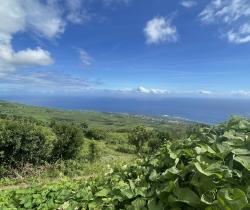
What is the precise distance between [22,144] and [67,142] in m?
6.21

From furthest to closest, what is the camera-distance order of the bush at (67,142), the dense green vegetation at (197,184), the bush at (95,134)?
the bush at (95,134), the bush at (67,142), the dense green vegetation at (197,184)

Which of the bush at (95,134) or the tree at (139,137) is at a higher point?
the tree at (139,137)

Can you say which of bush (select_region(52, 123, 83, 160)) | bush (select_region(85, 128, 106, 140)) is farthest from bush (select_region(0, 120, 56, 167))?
bush (select_region(85, 128, 106, 140))

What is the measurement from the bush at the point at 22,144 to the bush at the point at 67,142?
110 inches

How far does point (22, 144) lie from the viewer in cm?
2703

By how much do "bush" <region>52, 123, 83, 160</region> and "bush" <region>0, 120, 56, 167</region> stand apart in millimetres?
2784

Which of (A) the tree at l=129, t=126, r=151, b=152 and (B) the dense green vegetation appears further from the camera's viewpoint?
(A) the tree at l=129, t=126, r=151, b=152

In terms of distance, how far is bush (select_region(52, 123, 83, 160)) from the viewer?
1261 inches

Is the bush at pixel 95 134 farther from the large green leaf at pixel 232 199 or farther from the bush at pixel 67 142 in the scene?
the large green leaf at pixel 232 199

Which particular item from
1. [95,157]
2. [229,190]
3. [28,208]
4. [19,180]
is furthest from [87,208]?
[95,157]

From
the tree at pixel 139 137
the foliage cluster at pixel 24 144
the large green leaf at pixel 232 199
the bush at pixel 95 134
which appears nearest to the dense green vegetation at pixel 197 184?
the large green leaf at pixel 232 199

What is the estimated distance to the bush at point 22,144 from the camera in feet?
85.5

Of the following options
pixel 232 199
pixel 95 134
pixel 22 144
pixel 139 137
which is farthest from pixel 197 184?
pixel 95 134

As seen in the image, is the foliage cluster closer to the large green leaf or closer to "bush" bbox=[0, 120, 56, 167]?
"bush" bbox=[0, 120, 56, 167]
